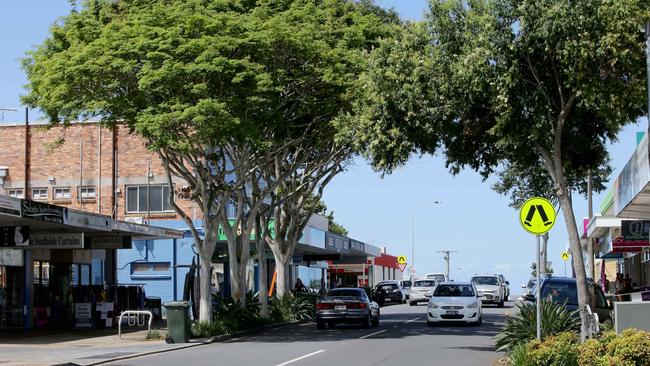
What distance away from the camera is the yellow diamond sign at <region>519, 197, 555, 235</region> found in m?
17.5

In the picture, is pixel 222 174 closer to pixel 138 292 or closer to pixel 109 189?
pixel 138 292

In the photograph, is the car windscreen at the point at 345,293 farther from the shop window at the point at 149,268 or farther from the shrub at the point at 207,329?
the shop window at the point at 149,268

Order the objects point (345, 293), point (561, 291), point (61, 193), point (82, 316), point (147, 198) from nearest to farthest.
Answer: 1. point (561, 291)
2. point (345, 293)
3. point (82, 316)
4. point (147, 198)
5. point (61, 193)

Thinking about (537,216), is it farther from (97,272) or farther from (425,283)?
(425,283)

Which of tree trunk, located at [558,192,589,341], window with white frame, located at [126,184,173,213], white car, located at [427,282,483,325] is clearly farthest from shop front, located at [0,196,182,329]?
tree trunk, located at [558,192,589,341]

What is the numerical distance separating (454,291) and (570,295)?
880 cm

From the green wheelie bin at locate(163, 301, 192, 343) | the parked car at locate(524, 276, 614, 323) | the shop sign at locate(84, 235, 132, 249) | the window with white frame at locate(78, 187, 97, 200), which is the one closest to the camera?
the parked car at locate(524, 276, 614, 323)

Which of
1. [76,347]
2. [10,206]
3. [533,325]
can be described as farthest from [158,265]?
[533,325]

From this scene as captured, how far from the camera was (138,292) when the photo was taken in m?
39.0

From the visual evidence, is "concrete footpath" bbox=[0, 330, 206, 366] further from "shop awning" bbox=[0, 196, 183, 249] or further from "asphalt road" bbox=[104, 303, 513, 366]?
"shop awning" bbox=[0, 196, 183, 249]

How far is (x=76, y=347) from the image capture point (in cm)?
2577

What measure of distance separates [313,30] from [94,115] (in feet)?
22.2

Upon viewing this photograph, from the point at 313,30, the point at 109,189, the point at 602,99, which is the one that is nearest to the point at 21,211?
the point at 313,30

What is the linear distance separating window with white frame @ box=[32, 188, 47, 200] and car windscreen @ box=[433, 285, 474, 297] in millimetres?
24183
